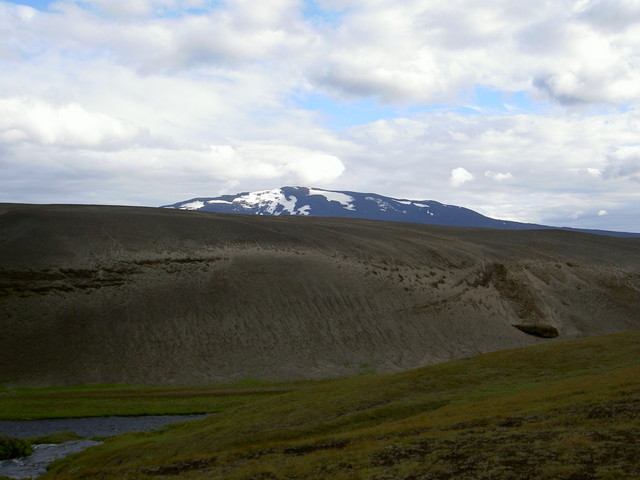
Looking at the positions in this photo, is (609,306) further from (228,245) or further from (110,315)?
(110,315)

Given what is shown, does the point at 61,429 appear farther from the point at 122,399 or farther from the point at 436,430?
the point at 436,430

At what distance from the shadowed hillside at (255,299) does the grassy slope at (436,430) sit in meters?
33.9

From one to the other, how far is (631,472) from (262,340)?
7320 cm

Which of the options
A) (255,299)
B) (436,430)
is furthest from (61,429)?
(255,299)

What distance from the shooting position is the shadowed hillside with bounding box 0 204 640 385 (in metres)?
80.1

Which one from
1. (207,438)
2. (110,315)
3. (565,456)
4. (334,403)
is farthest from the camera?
(110,315)

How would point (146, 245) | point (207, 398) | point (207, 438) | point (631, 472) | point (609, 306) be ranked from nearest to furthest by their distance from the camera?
point (631, 472)
point (207, 438)
point (207, 398)
point (146, 245)
point (609, 306)

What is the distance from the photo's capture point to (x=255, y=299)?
3735 inches

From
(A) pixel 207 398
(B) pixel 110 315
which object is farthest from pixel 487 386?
(B) pixel 110 315

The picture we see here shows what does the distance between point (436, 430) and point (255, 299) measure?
221 ft

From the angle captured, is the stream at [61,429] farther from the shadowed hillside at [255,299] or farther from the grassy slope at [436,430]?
the shadowed hillside at [255,299]

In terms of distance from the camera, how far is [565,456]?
67.6ft

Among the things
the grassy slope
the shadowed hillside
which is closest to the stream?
the grassy slope

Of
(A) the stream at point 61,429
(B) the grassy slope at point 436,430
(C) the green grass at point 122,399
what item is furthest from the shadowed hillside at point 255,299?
(B) the grassy slope at point 436,430
